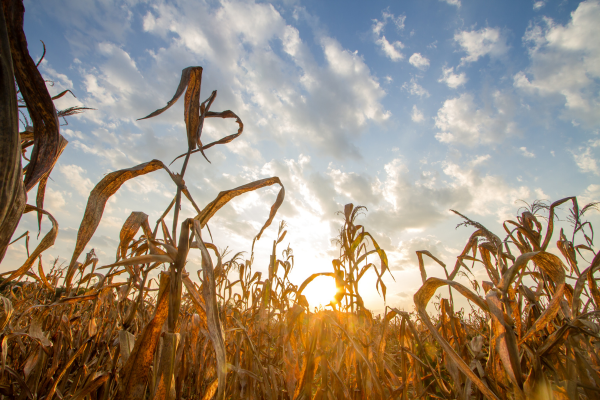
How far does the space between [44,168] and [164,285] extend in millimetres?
481

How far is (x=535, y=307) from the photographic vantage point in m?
1.69

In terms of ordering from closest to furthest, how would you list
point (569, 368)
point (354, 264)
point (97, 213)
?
point (97, 213)
point (569, 368)
point (354, 264)

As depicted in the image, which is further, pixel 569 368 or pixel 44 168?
pixel 569 368

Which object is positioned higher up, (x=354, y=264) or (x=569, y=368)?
(x=354, y=264)

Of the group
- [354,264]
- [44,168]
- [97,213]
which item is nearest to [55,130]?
[44,168]

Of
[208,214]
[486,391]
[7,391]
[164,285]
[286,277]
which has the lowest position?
[7,391]

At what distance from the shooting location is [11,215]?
524mm

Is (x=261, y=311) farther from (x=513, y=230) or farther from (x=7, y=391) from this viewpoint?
(x=513, y=230)

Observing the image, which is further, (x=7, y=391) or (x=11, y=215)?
(x=7, y=391)

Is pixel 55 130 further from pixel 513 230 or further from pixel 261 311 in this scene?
pixel 261 311

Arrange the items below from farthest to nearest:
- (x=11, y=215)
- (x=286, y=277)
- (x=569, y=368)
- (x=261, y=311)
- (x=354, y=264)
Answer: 1. (x=286, y=277)
2. (x=261, y=311)
3. (x=354, y=264)
4. (x=569, y=368)
5. (x=11, y=215)

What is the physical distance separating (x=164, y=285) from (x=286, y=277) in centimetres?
346

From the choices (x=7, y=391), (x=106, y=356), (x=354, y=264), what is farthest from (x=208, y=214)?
(x=106, y=356)

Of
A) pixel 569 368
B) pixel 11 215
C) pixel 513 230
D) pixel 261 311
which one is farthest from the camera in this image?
pixel 261 311
